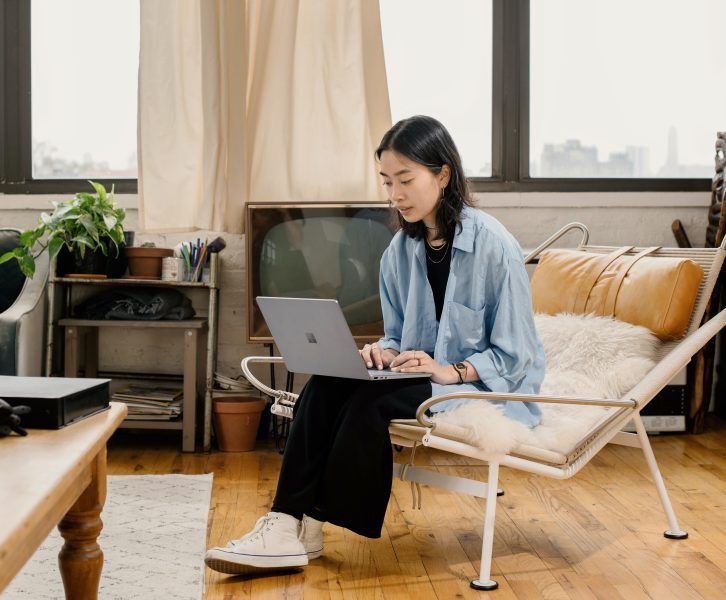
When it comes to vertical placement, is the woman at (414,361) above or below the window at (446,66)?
below

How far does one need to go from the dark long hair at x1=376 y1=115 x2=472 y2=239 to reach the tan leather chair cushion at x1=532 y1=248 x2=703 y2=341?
2.33 ft

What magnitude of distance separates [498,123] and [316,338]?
7.07ft

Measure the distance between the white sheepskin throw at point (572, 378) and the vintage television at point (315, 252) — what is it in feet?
2.29

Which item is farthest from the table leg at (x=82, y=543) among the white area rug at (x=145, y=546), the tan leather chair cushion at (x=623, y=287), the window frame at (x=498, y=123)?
the window frame at (x=498, y=123)

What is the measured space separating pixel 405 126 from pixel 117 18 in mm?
2101

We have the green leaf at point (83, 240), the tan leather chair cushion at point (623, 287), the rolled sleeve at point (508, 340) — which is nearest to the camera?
the rolled sleeve at point (508, 340)

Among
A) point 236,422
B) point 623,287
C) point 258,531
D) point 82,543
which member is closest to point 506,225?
point 623,287

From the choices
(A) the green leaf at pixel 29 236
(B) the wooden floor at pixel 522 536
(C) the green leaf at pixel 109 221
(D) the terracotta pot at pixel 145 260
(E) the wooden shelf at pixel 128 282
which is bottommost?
(B) the wooden floor at pixel 522 536

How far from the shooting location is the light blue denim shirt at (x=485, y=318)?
85.0 inches

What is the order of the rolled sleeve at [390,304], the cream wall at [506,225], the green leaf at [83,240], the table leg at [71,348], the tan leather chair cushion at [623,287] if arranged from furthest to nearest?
the cream wall at [506,225] → the table leg at [71,348] → the green leaf at [83,240] → the tan leather chair cushion at [623,287] → the rolled sleeve at [390,304]

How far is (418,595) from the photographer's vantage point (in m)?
1.98

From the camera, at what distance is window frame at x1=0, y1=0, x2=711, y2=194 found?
3.79m

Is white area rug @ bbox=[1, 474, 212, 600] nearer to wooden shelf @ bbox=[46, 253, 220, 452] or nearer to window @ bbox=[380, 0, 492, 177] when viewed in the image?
wooden shelf @ bbox=[46, 253, 220, 452]

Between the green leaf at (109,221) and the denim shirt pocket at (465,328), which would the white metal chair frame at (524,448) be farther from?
the green leaf at (109,221)
